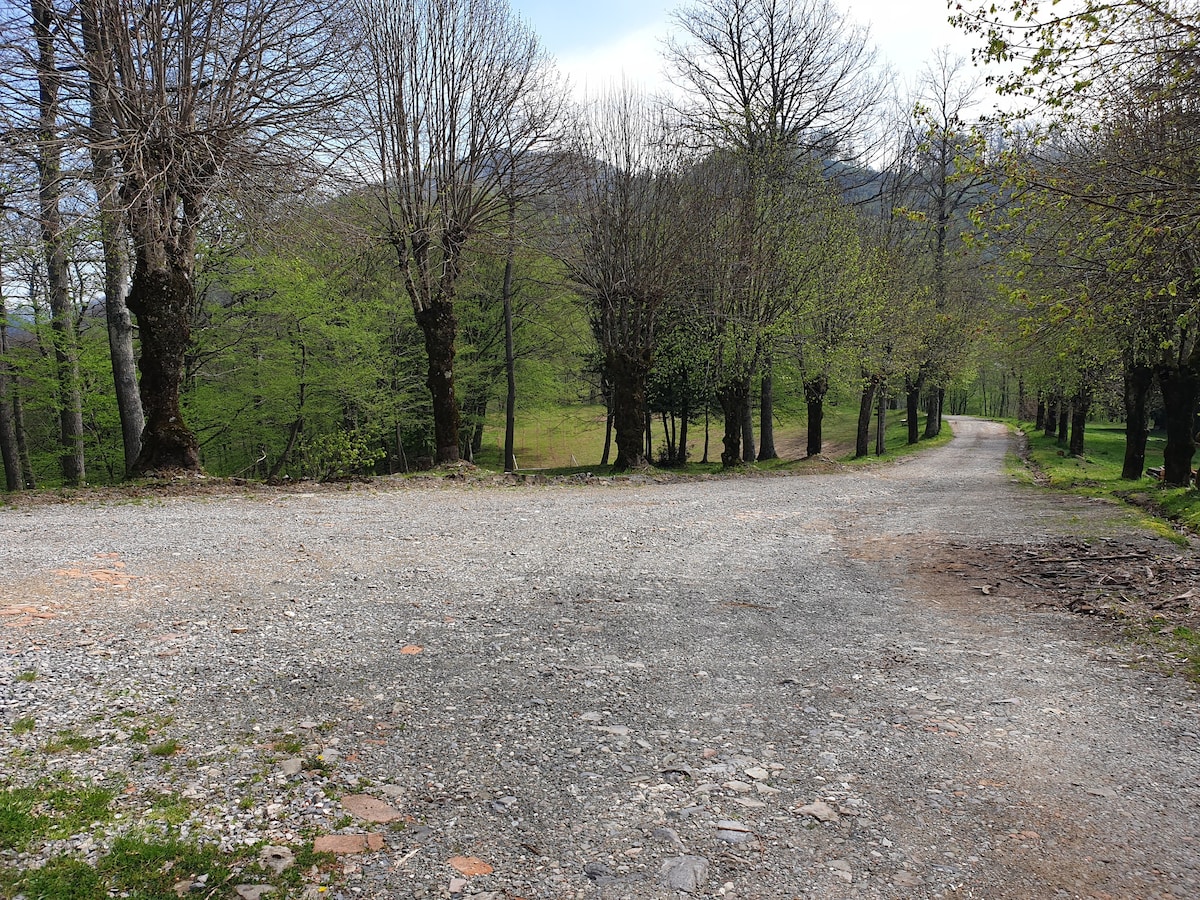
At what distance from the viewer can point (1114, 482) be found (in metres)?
17.8

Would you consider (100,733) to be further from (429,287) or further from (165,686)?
(429,287)

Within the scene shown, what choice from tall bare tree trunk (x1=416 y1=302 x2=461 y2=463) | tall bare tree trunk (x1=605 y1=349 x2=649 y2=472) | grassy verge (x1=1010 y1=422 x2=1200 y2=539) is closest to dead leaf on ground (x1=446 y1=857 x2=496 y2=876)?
grassy verge (x1=1010 y1=422 x2=1200 y2=539)

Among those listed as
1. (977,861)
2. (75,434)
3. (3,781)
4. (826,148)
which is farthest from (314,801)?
(826,148)

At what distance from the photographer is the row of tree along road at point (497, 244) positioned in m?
8.08

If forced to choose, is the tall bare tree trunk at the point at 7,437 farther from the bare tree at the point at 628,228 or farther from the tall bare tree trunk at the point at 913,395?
the tall bare tree trunk at the point at 913,395

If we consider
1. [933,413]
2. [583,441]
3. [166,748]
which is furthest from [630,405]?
[933,413]

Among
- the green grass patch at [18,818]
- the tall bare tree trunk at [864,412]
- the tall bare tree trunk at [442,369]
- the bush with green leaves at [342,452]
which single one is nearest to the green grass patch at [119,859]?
the green grass patch at [18,818]

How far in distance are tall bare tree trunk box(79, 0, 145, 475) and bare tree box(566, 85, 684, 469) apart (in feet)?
32.3

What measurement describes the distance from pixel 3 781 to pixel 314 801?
1.39 metres

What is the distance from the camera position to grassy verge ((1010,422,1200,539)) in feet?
36.2

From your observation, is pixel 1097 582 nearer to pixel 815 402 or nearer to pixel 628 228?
pixel 628 228

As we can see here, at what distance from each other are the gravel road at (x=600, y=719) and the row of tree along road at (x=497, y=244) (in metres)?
4.28

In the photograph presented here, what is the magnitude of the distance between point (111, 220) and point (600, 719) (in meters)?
11.8

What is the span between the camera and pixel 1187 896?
2709 millimetres
